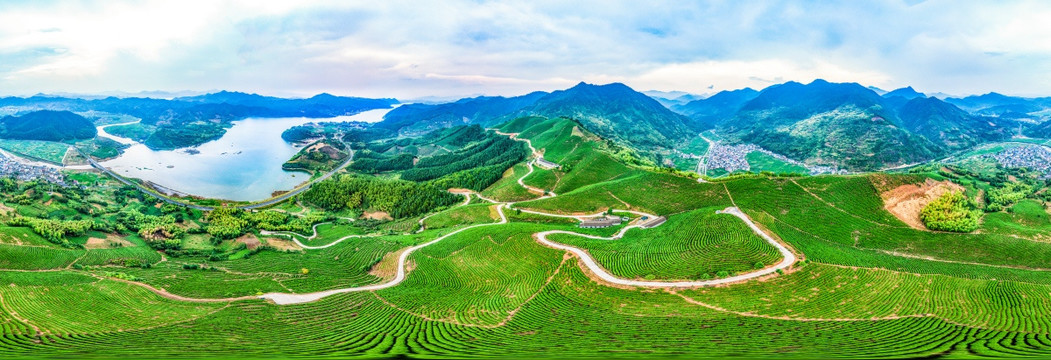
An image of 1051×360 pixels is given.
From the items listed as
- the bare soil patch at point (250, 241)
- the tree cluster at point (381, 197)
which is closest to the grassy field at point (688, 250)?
the bare soil patch at point (250, 241)

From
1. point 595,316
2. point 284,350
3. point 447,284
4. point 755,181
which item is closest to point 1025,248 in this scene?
point 755,181

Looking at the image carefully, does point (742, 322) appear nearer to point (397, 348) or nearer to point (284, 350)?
point (397, 348)

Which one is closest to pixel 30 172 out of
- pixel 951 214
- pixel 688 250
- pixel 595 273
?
pixel 595 273

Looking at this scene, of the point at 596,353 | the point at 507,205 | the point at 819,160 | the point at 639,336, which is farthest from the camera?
the point at 819,160

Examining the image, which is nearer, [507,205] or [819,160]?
[507,205]

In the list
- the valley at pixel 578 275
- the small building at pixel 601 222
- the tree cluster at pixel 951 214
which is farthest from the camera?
the small building at pixel 601 222

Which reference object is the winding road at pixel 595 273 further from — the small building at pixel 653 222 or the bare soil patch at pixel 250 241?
the bare soil patch at pixel 250 241

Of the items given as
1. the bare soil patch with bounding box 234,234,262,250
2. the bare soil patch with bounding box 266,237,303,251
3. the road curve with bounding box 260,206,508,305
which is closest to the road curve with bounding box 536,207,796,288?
the road curve with bounding box 260,206,508,305
